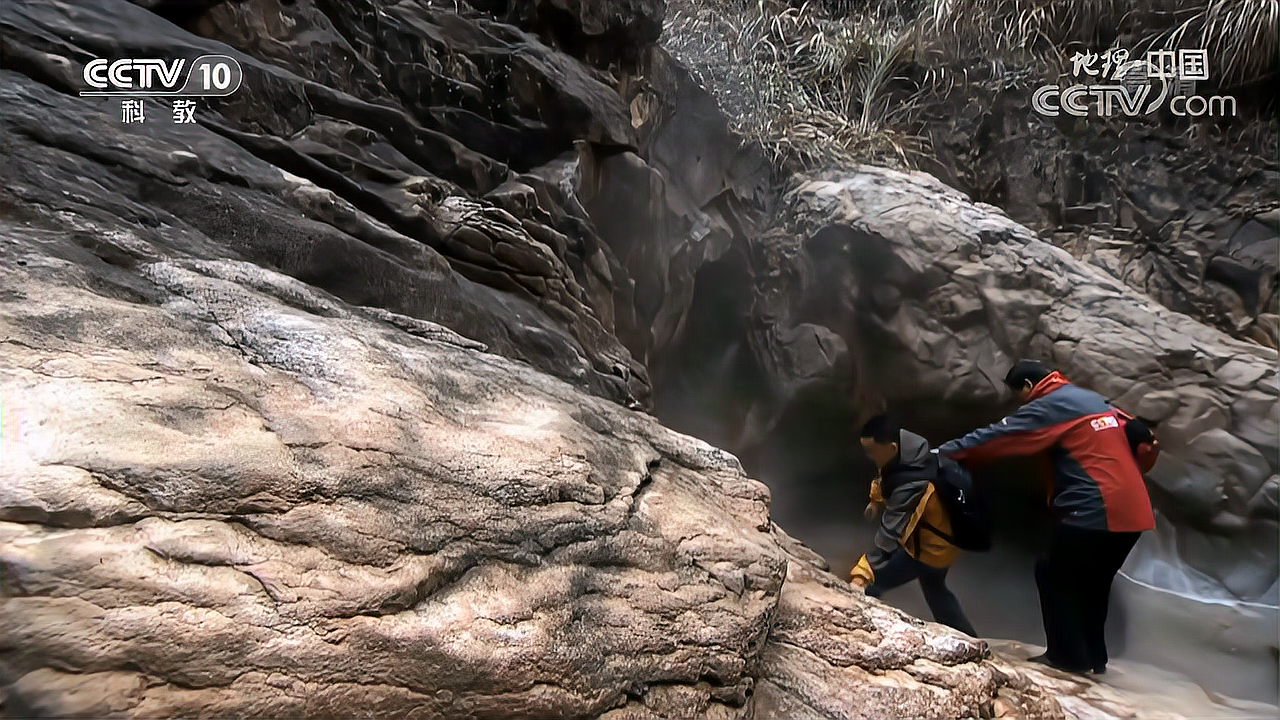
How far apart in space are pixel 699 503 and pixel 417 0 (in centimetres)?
230

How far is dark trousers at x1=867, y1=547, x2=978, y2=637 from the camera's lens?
2137 mm

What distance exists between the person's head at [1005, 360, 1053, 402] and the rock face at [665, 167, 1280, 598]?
1.75 feet

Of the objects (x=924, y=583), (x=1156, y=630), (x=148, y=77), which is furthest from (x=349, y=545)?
(x=1156, y=630)

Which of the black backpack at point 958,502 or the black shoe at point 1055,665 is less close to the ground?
the black backpack at point 958,502

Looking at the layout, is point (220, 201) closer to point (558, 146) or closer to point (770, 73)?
point (558, 146)

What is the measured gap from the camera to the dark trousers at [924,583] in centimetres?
214

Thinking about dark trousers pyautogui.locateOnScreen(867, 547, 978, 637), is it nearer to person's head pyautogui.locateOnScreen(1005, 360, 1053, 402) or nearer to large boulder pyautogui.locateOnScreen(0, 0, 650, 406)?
person's head pyautogui.locateOnScreen(1005, 360, 1053, 402)

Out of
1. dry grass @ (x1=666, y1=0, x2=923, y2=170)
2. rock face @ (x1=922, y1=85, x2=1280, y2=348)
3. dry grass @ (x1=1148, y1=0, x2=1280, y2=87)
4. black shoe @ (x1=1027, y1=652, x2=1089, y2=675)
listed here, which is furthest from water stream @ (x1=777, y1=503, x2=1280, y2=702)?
dry grass @ (x1=666, y1=0, x2=923, y2=170)

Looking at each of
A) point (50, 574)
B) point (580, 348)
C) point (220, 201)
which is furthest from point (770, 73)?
point (50, 574)

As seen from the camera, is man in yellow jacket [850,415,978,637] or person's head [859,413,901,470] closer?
man in yellow jacket [850,415,978,637]

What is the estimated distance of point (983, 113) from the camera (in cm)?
368

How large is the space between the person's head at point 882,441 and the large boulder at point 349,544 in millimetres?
988

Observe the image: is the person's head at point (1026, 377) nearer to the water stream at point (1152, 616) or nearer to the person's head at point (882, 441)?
the person's head at point (882, 441)

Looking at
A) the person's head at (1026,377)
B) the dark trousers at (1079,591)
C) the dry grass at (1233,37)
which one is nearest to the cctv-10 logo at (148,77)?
the person's head at (1026,377)
